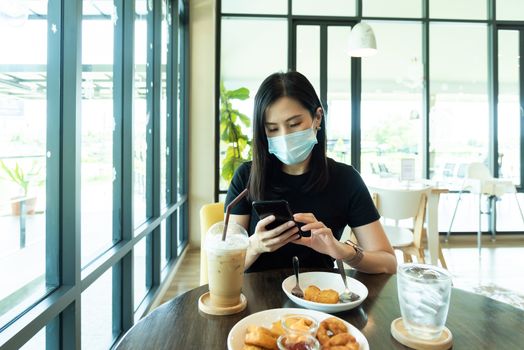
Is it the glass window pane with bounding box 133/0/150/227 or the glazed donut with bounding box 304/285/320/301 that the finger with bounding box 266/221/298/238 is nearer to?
the glazed donut with bounding box 304/285/320/301

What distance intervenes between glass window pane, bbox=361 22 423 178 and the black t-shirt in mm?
3239

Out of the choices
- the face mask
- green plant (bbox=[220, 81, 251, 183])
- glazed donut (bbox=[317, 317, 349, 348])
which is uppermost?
green plant (bbox=[220, 81, 251, 183])

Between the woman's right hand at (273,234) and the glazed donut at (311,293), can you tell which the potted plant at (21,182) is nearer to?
the woman's right hand at (273,234)

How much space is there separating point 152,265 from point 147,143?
0.96 meters

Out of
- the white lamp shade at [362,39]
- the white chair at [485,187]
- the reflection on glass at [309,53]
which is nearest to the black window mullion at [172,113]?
the reflection on glass at [309,53]

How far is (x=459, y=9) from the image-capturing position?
452 centimetres

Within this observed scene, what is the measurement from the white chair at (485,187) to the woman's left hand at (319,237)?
3.65m

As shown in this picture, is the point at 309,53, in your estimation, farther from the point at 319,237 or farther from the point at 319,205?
the point at 319,237

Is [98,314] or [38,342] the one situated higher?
[38,342]

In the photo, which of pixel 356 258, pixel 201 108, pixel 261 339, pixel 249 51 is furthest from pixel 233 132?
pixel 261 339

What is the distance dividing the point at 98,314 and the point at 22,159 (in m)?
1.08

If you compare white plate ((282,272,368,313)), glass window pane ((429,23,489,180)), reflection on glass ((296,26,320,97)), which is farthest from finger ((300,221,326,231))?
glass window pane ((429,23,489,180))

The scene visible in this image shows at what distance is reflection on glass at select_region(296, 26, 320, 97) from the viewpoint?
4.43 m

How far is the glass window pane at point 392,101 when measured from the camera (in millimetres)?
4531
